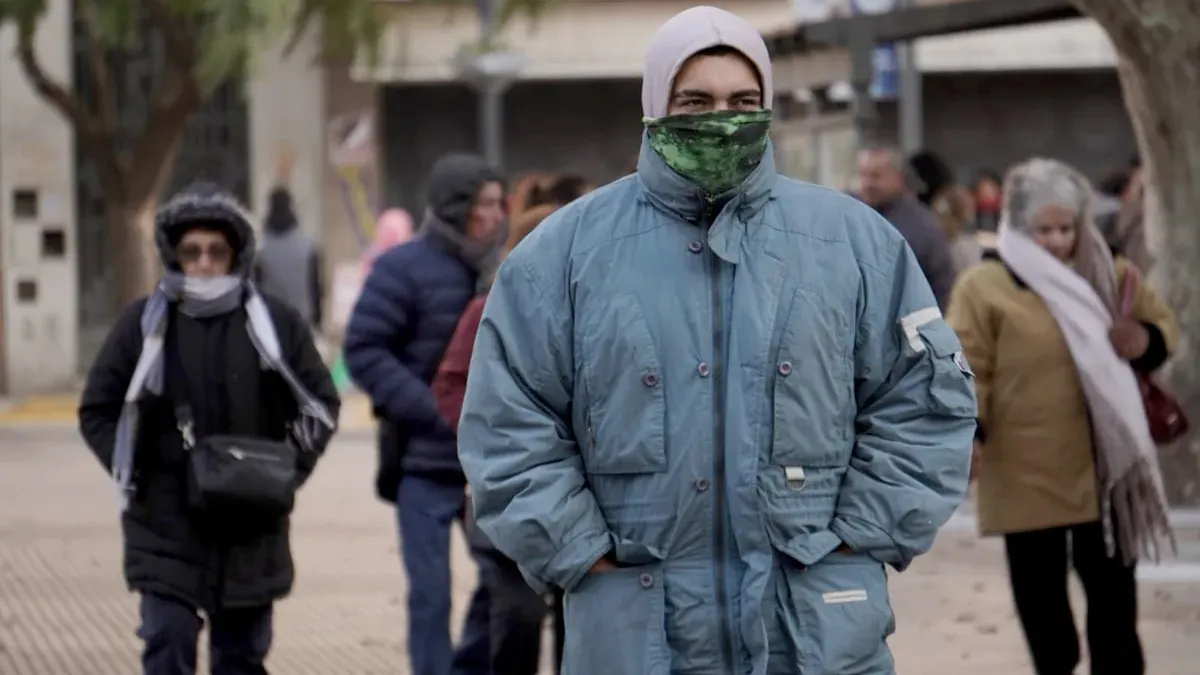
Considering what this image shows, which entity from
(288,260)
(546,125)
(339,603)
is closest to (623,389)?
(339,603)

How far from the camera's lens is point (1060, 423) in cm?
701

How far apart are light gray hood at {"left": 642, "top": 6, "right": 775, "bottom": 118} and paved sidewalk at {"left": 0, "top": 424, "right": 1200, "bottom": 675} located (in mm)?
4572

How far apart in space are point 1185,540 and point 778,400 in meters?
7.67

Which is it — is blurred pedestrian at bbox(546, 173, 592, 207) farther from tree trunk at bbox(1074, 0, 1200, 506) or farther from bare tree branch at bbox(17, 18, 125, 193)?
bare tree branch at bbox(17, 18, 125, 193)

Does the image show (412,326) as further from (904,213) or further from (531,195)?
(904,213)

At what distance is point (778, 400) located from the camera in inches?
152

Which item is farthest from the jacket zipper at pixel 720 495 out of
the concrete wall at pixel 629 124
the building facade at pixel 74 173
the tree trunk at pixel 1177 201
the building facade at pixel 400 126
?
the concrete wall at pixel 629 124

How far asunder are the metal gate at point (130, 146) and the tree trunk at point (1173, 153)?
13677 mm

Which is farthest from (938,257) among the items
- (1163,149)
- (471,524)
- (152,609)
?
(152,609)

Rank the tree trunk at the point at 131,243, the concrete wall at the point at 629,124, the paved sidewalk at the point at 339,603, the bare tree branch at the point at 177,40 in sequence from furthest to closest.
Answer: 1. the concrete wall at the point at 629,124
2. the tree trunk at the point at 131,243
3. the bare tree branch at the point at 177,40
4. the paved sidewalk at the point at 339,603

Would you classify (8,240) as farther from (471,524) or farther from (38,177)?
(471,524)

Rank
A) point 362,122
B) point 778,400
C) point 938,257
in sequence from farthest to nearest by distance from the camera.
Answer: point 362,122 < point 938,257 < point 778,400

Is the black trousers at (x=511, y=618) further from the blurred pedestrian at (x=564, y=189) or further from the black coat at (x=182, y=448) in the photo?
the blurred pedestrian at (x=564, y=189)

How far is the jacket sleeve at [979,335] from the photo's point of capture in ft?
23.1
